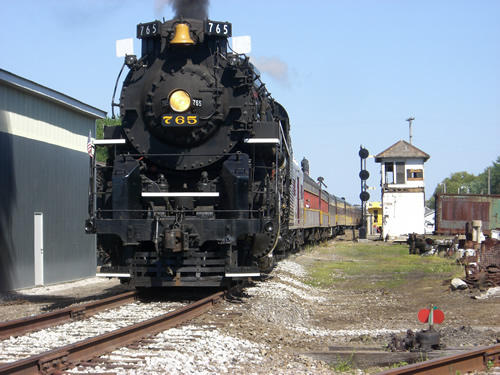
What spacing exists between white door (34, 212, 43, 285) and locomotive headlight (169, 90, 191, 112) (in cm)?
729

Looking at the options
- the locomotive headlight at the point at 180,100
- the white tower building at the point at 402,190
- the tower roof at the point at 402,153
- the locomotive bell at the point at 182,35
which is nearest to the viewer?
the locomotive headlight at the point at 180,100

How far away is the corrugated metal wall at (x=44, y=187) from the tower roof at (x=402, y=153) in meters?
29.5

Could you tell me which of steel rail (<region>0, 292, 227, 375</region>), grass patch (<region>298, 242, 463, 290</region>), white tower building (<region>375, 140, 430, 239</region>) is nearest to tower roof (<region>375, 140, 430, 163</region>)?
white tower building (<region>375, 140, 430, 239</region>)

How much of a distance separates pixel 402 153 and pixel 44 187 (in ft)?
108

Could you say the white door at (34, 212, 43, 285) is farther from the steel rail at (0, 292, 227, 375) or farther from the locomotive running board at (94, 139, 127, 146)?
the steel rail at (0, 292, 227, 375)

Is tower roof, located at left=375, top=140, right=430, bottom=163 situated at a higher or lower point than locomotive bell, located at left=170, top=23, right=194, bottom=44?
higher

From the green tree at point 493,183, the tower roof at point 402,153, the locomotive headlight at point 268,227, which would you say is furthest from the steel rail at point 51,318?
the green tree at point 493,183

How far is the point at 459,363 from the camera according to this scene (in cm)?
539

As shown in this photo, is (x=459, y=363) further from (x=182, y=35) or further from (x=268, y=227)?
(x=182, y=35)

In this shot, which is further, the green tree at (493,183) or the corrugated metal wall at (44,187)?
the green tree at (493,183)

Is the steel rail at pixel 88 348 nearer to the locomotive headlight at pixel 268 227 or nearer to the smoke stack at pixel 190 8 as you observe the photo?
the locomotive headlight at pixel 268 227

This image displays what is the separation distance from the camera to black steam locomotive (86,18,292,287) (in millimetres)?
9531

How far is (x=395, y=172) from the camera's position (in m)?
44.2

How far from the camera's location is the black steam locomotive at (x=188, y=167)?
953 centimetres
